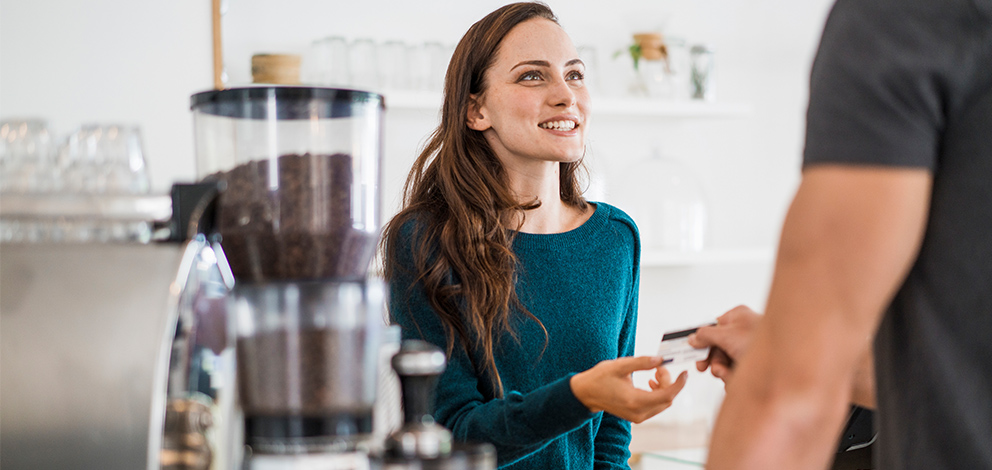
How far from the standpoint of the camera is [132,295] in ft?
2.53

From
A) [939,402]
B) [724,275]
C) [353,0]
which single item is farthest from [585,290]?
[724,275]

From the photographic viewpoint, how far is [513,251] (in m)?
1.60

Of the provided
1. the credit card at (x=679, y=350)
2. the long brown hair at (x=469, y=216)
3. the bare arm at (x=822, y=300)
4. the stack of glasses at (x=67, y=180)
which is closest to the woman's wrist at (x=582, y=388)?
the credit card at (x=679, y=350)

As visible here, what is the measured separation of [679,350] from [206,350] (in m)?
0.62

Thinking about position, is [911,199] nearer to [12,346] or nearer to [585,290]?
[12,346]

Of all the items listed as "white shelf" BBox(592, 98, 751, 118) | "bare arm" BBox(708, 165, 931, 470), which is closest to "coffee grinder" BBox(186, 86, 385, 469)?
"bare arm" BBox(708, 165, 931, 470)

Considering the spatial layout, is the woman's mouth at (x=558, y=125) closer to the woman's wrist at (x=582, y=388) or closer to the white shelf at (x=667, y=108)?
the woman's wrist at (x=582, y=388)

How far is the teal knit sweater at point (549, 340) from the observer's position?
129cm

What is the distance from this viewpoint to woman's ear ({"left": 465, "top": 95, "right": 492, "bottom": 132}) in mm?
1701

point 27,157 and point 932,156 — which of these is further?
point 27,157

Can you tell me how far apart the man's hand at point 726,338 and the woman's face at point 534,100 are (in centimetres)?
58

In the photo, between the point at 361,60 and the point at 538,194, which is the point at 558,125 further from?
the point at 361,60

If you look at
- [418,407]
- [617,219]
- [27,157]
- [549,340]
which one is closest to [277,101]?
[27,157]

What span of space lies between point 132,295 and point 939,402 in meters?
0.69
